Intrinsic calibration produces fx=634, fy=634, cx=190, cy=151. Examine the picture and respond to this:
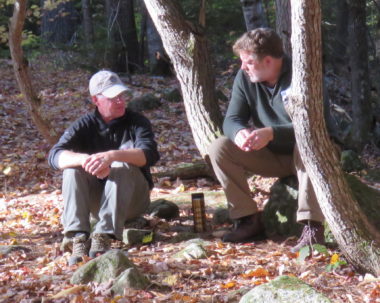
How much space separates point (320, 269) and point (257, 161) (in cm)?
103

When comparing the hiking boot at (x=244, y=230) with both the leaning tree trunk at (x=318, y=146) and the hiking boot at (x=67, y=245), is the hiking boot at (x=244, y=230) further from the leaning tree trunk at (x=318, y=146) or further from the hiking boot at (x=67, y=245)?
the hiking boot at (x=67, y=245)

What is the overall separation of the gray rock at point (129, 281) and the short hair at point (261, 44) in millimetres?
1771

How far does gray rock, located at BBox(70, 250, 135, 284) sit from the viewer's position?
3910 mm

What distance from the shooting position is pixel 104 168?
15.0 ft

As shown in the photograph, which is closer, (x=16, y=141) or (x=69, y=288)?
(x=69, y=288)

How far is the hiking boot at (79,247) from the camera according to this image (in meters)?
4.48

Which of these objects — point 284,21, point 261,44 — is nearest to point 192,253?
point 261,44

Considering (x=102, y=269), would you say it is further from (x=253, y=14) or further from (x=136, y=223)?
(x=253, y=14)

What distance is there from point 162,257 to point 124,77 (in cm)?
1003

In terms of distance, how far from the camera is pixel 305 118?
142 inches

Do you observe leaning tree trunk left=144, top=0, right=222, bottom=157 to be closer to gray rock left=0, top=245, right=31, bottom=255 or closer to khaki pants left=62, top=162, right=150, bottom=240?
khaki pants left=62, top=162, right=150, bottom=240

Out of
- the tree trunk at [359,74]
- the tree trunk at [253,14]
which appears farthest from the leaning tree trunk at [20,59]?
the tree trunk at [359,74]

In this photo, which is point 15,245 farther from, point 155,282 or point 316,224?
point 316,224

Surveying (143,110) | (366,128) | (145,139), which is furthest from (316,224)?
(143,110)
